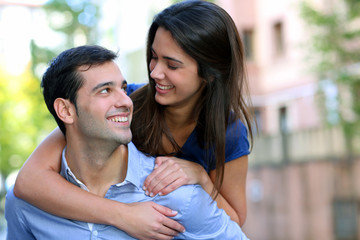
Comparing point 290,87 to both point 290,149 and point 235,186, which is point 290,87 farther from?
point 235,186

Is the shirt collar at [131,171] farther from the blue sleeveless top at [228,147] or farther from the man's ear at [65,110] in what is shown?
the blue sleeveless top at [228,147]

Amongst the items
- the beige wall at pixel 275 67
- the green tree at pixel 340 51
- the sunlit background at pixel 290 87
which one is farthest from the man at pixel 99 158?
the beige wall at pixel 275 67

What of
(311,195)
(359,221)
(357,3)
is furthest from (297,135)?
(357,3)

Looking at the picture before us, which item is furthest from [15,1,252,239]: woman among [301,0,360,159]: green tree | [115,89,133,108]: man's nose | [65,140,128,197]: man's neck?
[301,0,360,159]: green tree

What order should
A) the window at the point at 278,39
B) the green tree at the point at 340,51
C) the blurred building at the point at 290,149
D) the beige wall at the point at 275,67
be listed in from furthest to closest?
the window at the point at 278,39 < the beige wall at the point at 275,67 < the blurred building at the point at 290,149 < the green tree at the point at 340,51

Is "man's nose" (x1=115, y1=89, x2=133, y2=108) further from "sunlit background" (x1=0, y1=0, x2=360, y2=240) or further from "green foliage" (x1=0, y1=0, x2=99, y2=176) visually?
"green foliage" (x1=0, y1=0, x2=99, y2=176)

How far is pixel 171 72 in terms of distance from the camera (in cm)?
357

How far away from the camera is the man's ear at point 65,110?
327 cm

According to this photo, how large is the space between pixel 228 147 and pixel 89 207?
973 millimetres

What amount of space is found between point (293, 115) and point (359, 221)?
226 inches

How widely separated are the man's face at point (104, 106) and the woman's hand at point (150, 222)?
0.33 m

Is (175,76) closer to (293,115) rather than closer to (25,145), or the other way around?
(293,115)

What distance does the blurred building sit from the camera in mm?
16484

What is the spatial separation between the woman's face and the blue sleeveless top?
0.29 metres
